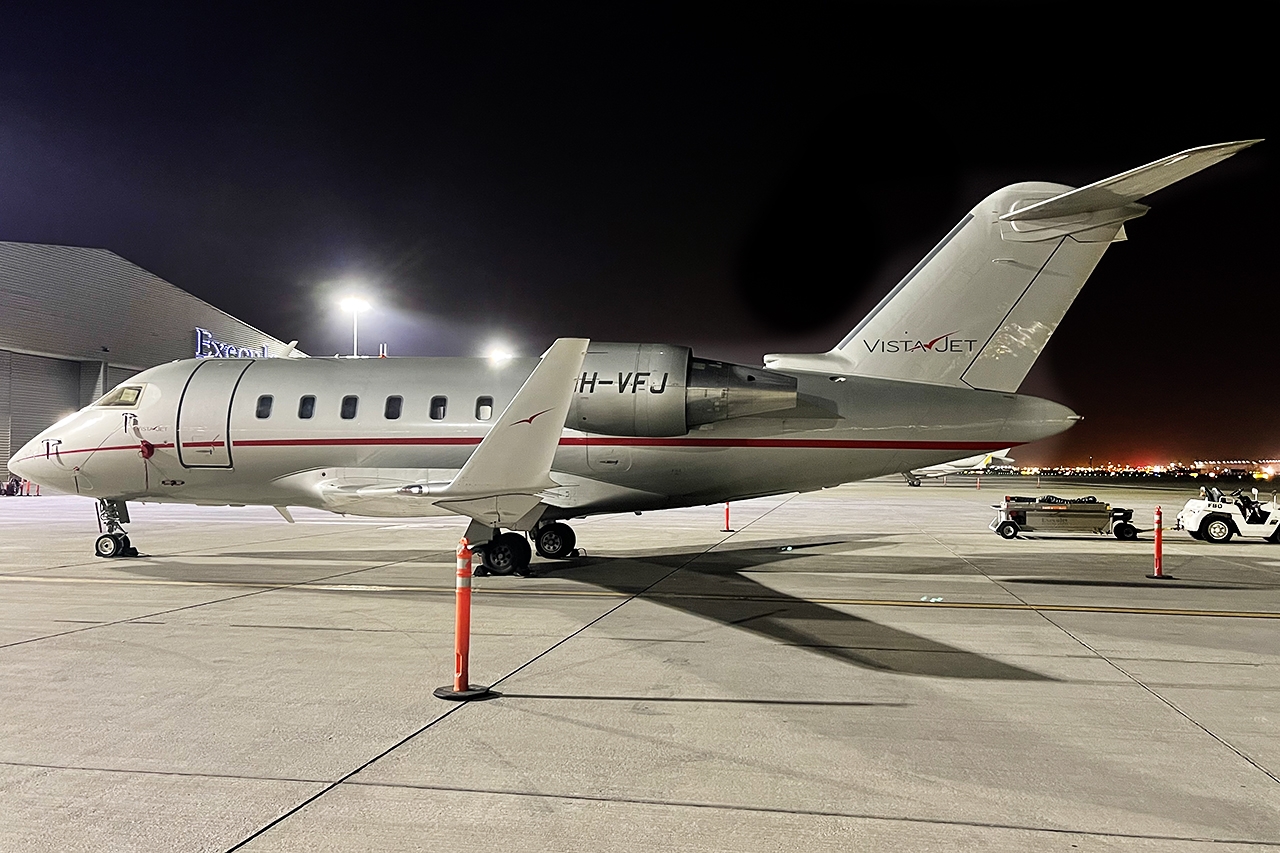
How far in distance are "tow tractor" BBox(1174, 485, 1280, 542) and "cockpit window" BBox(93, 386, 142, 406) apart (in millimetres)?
21804

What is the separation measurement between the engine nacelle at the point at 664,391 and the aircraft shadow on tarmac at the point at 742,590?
7.45 feet

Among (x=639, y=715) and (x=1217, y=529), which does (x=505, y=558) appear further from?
(x=1217, y=529)

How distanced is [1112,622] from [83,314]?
46.7 metres

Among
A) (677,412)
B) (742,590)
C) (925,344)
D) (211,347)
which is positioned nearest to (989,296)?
(925,344)

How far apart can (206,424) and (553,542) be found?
587 cm

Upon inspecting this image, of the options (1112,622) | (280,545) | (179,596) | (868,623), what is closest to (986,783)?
(868,623)

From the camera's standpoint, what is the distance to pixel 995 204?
12.9 metres

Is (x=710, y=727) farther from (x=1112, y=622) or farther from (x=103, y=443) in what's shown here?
(x=103, y=443)

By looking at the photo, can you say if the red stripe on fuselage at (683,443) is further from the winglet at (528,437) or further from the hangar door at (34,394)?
the hangar door at (34,394)

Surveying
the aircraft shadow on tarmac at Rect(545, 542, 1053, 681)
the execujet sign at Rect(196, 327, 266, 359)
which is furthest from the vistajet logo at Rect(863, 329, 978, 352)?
the execujet sign at Rect(196, 327, 266, 359)

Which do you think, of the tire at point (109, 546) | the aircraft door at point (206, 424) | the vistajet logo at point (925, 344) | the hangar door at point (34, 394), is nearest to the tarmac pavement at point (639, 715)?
the aircraft door at point (206, 424)

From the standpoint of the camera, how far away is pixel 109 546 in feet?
49.1

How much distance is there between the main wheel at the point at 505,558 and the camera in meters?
13.2

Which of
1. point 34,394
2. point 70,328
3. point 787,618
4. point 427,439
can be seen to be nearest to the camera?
point 787,618
